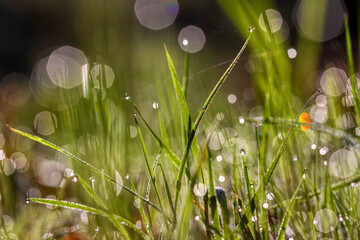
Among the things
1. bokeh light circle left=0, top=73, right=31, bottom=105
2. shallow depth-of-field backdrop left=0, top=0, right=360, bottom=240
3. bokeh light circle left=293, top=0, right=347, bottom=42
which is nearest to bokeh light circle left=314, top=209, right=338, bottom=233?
shallow depth-of-field backdrop left=0, top=0, right=360, bottom=240

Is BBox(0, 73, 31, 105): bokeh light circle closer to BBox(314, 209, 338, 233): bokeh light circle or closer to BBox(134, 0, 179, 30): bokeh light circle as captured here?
BBox(134, 0, 179, 30): bokeh light circle

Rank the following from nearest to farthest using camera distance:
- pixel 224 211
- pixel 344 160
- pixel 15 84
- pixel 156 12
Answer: pixel 224 211
pixel 344 160
pixel 15 84
pixel 156 12

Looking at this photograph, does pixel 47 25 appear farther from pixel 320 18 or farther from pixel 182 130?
pixel 182 130

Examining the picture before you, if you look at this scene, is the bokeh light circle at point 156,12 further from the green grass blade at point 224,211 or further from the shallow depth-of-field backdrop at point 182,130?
the green grass blade at point 224,211

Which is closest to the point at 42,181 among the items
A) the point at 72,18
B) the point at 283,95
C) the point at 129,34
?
the point at 283,95

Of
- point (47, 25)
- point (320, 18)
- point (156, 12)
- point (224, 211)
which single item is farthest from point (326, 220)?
point (156, 12)

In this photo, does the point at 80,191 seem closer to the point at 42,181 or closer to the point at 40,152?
the point at 42,181
